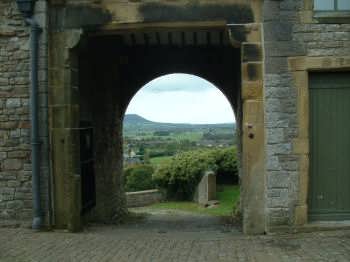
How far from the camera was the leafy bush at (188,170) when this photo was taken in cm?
1955

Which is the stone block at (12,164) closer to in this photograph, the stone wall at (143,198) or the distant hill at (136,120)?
the stone wall at (143,198)

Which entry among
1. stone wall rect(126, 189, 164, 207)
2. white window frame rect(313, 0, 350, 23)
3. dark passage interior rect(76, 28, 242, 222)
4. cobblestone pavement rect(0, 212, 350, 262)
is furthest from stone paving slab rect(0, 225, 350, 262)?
stone wall rect(126, 189, 164, 207)

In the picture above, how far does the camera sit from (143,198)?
18547 millimetres

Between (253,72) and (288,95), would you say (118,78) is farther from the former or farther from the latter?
(288,95)

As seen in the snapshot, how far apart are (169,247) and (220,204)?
11.5 metres

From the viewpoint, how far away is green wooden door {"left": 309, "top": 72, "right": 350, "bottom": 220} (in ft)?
22.7

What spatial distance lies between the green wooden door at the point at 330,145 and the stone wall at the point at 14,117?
13.8 ft

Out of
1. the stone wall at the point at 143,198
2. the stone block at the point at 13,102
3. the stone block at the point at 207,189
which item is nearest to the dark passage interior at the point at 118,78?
the stone block at the point at 13,102

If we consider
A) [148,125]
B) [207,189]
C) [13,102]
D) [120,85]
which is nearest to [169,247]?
[13,102]

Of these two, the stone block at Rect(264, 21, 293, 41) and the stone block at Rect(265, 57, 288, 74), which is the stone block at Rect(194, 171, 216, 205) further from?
the stone block at Rect(264, 21, 293, 41)

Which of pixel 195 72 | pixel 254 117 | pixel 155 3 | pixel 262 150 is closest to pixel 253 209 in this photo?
pixel 262 150

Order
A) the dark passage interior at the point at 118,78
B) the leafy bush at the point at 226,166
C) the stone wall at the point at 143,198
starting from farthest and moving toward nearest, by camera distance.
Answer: the leafy bush at the point at 226,166
the stone wall at the point at 143,198
the dark passage interior at the point at 118,78

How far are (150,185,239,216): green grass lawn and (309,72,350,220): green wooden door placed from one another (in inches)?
336

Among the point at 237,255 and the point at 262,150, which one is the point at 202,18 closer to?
the point at 262,150
